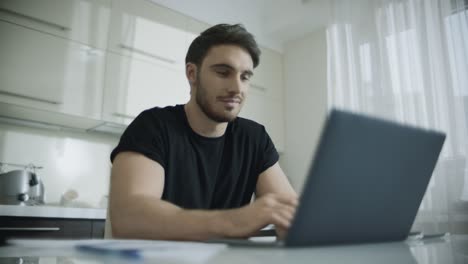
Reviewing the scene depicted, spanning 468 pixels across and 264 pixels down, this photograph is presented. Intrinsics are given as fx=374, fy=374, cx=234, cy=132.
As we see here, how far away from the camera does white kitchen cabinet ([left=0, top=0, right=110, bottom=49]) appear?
2083mm

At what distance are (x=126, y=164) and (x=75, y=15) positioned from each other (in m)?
1.71

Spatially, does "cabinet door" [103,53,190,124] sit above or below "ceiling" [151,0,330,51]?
below

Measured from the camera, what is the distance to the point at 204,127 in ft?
4.25

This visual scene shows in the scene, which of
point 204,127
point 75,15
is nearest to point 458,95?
point 204,127

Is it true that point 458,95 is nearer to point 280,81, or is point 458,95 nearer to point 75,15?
point 280,81

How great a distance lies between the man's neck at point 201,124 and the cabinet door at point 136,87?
1195mm


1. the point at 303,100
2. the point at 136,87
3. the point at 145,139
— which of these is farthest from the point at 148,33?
the point at 145,139

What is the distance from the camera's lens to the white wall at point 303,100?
Answer: 3.17m

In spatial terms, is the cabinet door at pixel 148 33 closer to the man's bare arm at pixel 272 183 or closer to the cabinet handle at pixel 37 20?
the cabinet handle at pixel 37 20

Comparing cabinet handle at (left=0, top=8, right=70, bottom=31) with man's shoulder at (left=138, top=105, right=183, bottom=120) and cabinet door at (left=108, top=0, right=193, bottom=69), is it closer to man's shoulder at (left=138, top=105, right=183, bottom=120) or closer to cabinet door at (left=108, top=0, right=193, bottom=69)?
cabinet door at (left=108, top=0, right=193, bottom=69)

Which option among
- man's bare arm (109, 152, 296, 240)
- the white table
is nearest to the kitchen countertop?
man's bare arm (109, 152, 296, 240)

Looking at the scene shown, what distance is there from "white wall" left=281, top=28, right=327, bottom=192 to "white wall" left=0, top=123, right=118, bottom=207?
1525mm

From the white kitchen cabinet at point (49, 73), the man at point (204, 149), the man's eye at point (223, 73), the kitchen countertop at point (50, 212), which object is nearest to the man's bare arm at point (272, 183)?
the man at point (204, 149)

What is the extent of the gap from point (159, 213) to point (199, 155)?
501 millimetres
